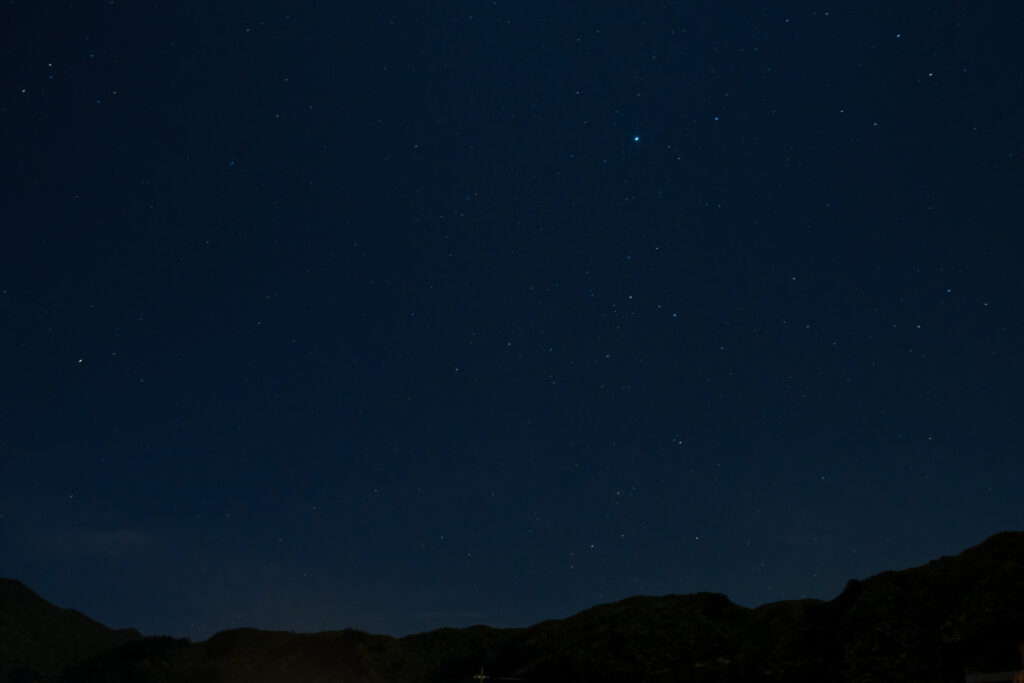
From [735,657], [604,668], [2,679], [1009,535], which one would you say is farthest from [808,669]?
[2,679]

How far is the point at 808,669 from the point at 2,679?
52.9 m

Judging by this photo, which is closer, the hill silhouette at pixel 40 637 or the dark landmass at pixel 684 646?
the dark landmass at pixel 684 646

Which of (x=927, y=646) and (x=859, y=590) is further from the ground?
(x=859, y=590)

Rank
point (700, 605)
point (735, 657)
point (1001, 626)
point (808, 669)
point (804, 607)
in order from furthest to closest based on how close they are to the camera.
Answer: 1. point (700, 605)
2. point (804, 607)
3. point (735, 657)
4. point (808, 669)
5. point (1001, 626)

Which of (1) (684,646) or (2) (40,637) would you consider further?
(2) (40,637)

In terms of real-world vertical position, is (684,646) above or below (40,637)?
below

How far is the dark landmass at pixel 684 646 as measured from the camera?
110 feet

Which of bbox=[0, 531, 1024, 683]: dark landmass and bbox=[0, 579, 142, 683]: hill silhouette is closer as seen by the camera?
bbox=[0, 531, 1024, 683]: dark landmass

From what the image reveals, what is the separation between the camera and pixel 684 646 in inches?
1586

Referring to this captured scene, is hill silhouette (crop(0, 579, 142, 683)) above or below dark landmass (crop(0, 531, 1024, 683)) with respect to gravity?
above

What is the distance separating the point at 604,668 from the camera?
39.5m

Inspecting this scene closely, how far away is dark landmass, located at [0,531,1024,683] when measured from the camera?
33.6 meters

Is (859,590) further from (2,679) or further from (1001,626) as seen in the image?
(2,679)

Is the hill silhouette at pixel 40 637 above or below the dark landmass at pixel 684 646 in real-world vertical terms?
above
